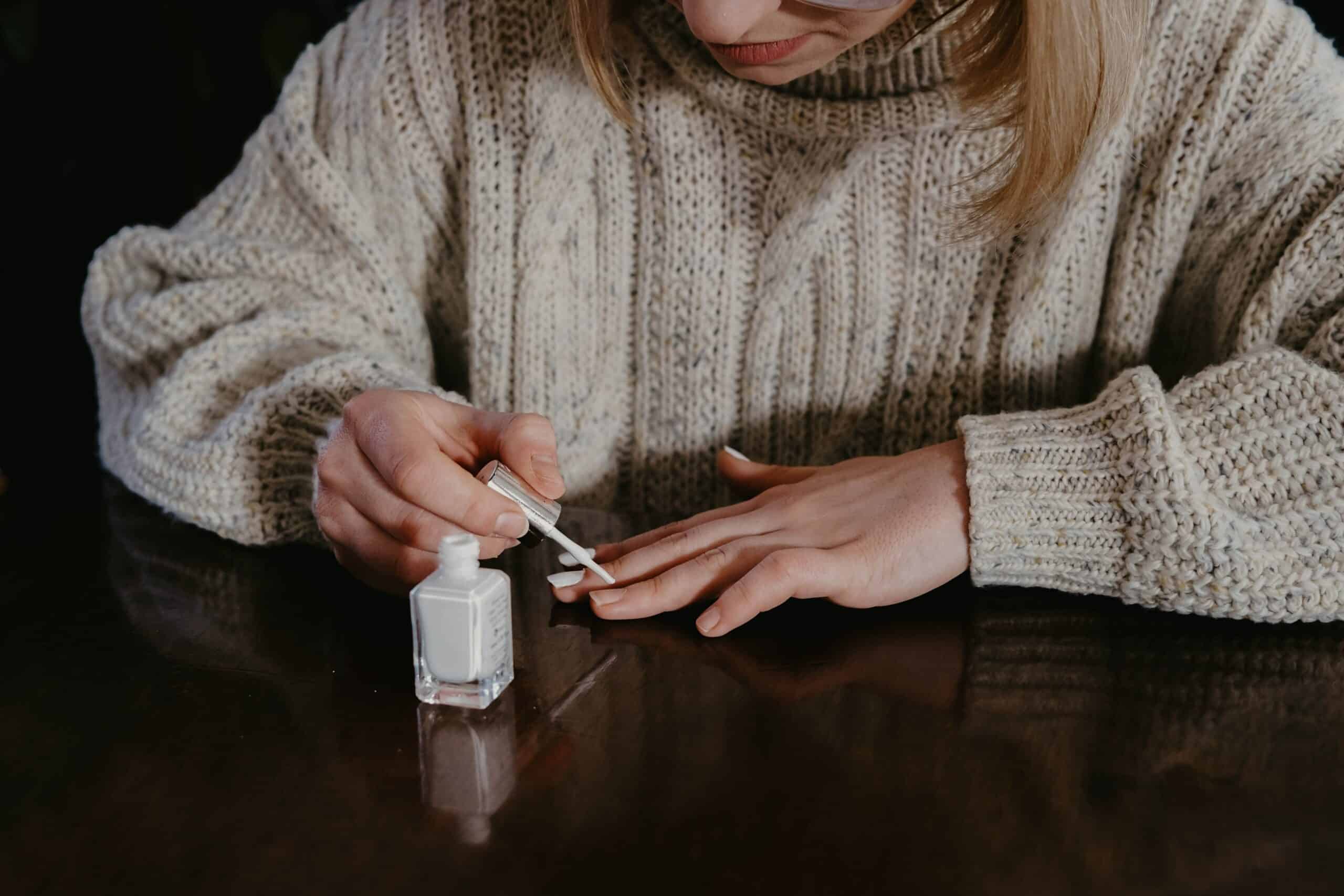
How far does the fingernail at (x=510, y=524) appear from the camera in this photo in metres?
0.68

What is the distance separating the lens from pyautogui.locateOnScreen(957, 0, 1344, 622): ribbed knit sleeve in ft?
2.31

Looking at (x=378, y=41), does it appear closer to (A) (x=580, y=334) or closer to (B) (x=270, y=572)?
(A) (x=580, y=334)

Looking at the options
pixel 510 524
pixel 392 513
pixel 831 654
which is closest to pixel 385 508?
pixel 392 513

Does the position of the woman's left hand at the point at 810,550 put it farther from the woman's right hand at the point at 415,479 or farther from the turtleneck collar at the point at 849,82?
the turtleneck collar at the point at 849,82

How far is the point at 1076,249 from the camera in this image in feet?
3.09

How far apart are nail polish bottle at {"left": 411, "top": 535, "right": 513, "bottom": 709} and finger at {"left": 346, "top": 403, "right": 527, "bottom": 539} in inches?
2.5

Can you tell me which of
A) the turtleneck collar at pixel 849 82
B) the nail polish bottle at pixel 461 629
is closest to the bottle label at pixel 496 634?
the nail polish bottle at pixel 461 629

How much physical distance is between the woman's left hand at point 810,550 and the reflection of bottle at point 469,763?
138 millimetres

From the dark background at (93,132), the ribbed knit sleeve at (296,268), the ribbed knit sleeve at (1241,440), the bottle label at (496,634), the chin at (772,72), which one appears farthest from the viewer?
the dark background at (93,132)

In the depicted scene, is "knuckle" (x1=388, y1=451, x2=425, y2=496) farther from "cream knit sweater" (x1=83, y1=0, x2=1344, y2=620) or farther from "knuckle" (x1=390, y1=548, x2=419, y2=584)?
"cream knit sweater" (x1=83, y1=0, x2=1344, y2=620)

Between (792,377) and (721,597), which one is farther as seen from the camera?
(792,377)

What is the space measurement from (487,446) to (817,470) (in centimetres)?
27

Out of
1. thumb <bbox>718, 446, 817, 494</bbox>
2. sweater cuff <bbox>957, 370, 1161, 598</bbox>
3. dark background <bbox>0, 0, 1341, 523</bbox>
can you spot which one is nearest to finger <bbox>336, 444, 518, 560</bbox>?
thumb <bbox>718, 446, 817, 494</bbox>

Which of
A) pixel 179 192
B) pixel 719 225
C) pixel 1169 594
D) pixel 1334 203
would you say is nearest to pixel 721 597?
pixel 1169 594
